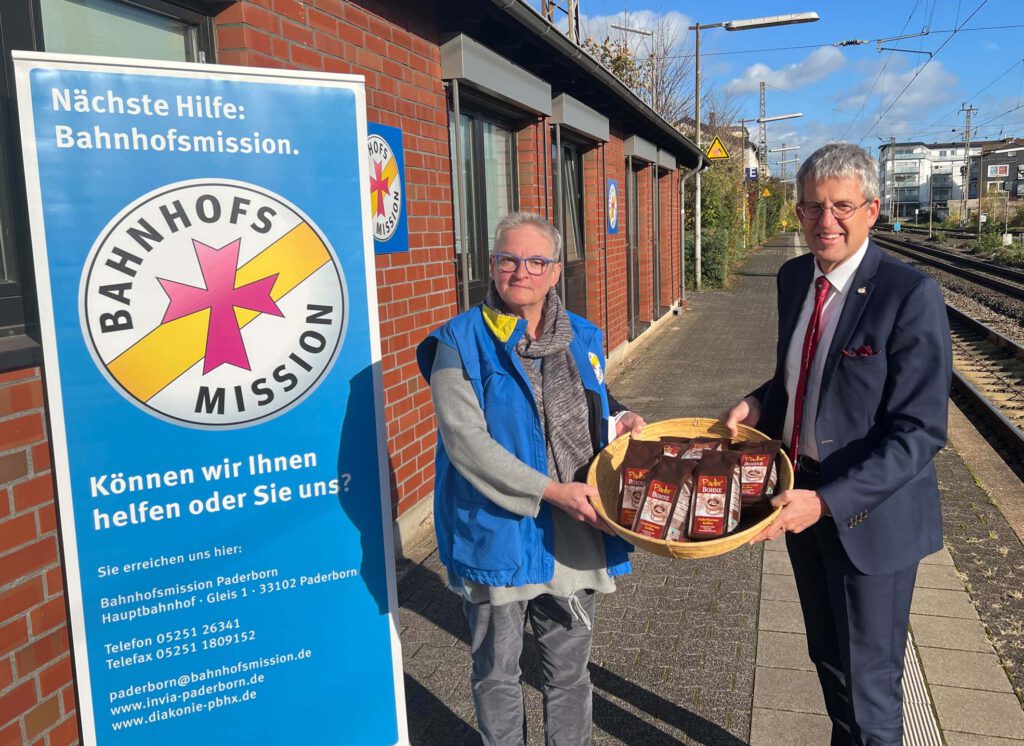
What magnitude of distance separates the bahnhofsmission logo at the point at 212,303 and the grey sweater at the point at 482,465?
427 millimetres

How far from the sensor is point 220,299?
6.99ft

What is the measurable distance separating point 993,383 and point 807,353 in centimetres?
892

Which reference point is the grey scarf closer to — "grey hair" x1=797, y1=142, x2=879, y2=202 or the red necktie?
the red necktie

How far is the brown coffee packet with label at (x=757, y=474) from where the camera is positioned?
85.8 inches

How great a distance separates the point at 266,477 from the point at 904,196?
138 metres

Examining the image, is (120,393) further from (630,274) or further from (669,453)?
(630,274)

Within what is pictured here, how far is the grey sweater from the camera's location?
212cm

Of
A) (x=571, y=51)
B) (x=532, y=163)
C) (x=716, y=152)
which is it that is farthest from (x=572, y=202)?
(x=716, y=152)

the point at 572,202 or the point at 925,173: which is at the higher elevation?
the point at 925,173

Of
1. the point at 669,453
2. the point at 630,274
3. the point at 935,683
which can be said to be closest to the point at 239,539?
the point at 669,453

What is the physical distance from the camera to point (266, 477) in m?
2.29

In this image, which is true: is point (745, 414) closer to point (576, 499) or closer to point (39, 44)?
point (576, 499)

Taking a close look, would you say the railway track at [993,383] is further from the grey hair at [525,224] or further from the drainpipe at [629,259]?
the grey hair at [525,224]

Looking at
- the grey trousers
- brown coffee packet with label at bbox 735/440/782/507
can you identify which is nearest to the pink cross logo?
the grey trousers
